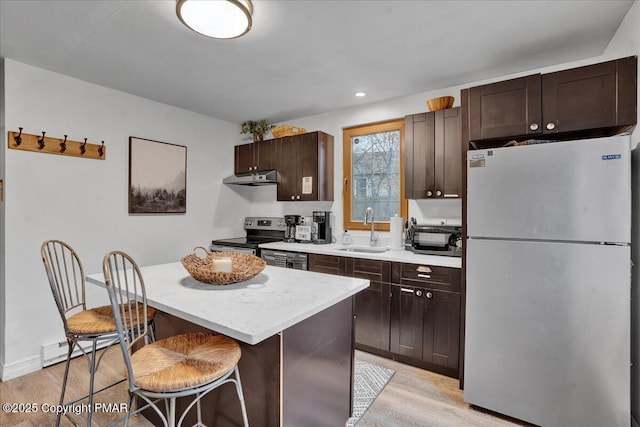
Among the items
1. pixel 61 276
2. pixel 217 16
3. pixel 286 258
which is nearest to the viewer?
pixel 217 16

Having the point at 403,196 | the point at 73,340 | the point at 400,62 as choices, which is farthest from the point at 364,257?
the point at 73,340

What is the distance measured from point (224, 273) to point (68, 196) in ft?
7.04

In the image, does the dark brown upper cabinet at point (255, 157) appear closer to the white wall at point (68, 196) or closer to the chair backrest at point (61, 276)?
the white wall at point (68, 196)

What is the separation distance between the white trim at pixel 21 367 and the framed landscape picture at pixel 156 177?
1.42 meters

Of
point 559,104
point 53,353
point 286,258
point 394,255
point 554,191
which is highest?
point 559,104

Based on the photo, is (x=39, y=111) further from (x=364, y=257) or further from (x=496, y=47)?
(x=496, y=47)

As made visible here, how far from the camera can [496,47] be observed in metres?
2.18

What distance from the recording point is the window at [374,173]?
10.7 feet

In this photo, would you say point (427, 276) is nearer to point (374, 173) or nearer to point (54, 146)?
point (374, 173)

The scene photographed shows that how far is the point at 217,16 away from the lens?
1.65 meters

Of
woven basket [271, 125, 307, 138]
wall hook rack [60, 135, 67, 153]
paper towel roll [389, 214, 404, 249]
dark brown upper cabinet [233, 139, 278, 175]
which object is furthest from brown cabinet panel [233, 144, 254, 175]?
paper towel roll [389, 214, 404, 249]

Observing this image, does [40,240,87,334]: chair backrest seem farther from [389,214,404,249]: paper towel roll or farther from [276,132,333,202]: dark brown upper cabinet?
[389,214,404,249]: paper towel roll

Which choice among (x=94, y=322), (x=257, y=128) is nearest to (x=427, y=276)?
(x=94, y=322)

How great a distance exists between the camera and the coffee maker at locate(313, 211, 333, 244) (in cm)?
354
